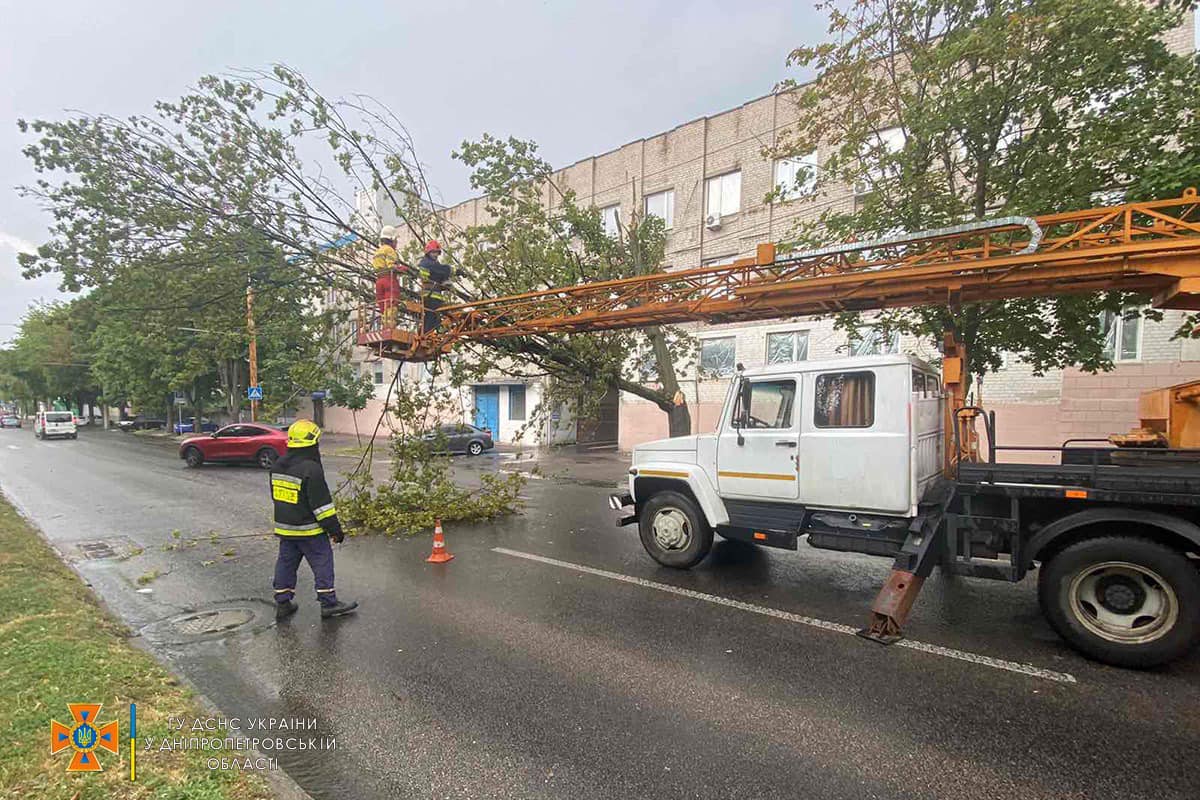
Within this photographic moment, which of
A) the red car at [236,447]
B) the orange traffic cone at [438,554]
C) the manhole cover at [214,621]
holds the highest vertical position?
the red car at [236,447]

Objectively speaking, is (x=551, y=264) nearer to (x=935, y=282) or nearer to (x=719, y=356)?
(x=935, y=282)

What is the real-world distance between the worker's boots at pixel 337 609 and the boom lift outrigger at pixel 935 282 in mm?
3783

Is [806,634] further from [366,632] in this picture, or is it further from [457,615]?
[366,632]

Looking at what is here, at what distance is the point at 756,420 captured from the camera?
19.2ft

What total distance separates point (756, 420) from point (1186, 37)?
14825 mm

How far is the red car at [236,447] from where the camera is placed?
701 inches

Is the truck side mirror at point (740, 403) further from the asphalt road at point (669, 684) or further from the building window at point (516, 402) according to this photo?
the building window at point (516, 402)

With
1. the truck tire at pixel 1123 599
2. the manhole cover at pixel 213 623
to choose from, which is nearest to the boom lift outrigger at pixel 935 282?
the truck tire at pixel 1123 599

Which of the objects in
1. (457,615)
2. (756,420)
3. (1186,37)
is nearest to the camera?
(457,615)

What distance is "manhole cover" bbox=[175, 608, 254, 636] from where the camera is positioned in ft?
16.0

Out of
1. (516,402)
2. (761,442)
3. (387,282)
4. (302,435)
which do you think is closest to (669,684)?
(761,442)

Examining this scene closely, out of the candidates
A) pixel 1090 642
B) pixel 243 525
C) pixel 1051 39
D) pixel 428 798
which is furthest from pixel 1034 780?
pixel 243 525

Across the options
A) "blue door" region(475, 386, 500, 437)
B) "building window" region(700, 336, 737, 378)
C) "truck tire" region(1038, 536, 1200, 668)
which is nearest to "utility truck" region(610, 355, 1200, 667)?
"truck tire" region(1038, 536, 1200, 668)

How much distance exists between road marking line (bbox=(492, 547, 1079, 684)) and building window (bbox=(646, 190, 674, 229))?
53.2 feet
